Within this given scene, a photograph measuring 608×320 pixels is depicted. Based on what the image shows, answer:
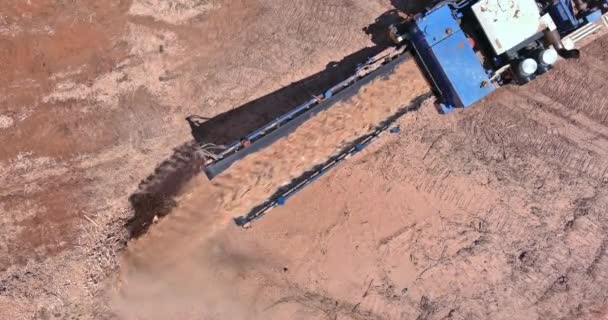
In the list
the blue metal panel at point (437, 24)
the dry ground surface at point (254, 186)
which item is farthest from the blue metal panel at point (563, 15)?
the blue metal panel at point (437, 24)

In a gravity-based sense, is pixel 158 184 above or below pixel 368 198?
above

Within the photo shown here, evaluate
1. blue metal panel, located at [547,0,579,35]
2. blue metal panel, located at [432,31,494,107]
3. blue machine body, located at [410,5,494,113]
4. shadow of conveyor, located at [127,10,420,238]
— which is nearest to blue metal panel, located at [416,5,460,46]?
blue machine body, located at [410,5,494,113]

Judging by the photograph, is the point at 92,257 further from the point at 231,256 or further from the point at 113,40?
the point at 113,40

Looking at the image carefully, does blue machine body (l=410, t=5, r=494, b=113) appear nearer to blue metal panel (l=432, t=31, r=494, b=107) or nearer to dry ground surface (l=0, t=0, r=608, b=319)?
blue metal panel (l=432, t=31, r=494, b=107)

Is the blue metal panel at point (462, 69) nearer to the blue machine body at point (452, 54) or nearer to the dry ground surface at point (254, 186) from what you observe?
the blue machine body at point (452, 54)

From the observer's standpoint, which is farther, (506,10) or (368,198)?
(368,198)

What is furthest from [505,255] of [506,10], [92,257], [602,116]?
[92,257]
